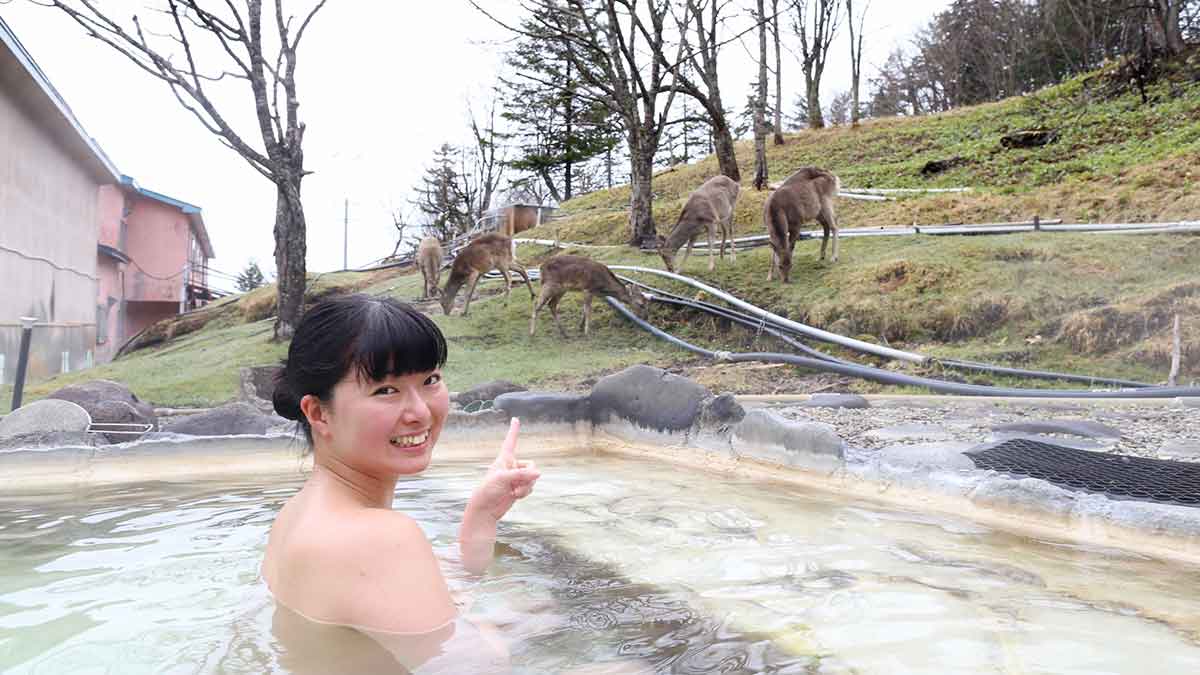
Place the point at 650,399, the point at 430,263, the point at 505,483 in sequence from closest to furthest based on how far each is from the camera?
the point at 505,483 → the point at 650,399 → the point at 430,263

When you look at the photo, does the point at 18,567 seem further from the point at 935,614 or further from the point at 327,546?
the point at 935,614

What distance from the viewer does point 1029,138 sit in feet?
58.5

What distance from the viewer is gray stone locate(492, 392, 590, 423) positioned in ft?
18.7

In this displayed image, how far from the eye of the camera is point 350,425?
6.31 ft

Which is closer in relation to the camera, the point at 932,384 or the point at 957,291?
the point at 932,384

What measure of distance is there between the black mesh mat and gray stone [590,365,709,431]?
71.9 inches

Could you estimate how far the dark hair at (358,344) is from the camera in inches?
73.9

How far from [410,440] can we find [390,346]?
0.24 meters

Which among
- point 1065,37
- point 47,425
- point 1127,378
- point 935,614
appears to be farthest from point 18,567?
point 1065,37

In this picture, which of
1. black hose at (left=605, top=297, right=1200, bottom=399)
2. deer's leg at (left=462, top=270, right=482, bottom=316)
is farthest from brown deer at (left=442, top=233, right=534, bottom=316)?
black hose at (left=605, top=297, right=1200, bottom=399)

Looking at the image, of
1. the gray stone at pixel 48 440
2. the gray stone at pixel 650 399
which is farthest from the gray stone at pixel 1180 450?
the gray stone at pixel 48 440

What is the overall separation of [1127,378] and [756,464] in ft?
13.8

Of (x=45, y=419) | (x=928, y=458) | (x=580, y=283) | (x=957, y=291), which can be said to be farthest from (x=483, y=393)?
(x=957, y=291)

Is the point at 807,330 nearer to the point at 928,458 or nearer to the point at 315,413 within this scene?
the point at 928,458
